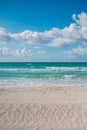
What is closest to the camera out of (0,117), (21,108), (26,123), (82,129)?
(82,129)

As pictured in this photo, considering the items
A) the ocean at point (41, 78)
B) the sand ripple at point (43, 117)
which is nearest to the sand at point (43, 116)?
the sand ripple at point (43, 117)

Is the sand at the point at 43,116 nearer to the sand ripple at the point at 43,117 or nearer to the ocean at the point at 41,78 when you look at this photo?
the sand ripple at the point at 43,117

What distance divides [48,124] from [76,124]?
0.89 metres

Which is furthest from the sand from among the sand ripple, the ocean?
the ocean

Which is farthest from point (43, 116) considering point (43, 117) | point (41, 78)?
point (41, 78)

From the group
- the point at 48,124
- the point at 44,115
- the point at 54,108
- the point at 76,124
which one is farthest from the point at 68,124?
the point at 54,108

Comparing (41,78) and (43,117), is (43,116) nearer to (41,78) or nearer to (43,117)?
(43,117)

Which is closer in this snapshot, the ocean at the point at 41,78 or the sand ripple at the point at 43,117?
the sand ripple at the point at 43,117

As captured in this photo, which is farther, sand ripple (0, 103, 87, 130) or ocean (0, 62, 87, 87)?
ocean (0, 62, 87, 87)

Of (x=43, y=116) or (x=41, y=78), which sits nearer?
(x=43, y=116)

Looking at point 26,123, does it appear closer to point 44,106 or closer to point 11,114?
point 11,114

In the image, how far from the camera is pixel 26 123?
6.08 metres

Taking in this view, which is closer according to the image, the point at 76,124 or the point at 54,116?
the point at 76,124

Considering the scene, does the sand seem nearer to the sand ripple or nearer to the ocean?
the sand ripple
